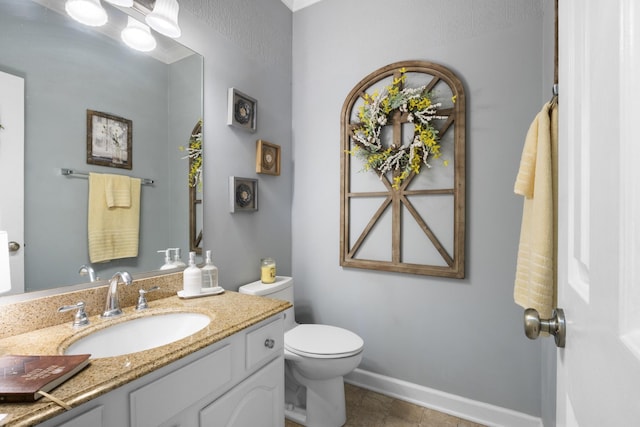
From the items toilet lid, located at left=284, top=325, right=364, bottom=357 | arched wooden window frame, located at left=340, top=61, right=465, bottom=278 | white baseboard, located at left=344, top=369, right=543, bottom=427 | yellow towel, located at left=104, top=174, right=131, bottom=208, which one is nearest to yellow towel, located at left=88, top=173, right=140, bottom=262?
yellow towel, located at left=104, top=174, right=131, bottom=208

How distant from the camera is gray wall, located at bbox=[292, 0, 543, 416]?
5.39 ft

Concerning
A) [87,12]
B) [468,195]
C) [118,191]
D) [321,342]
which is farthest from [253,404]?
[87,12]

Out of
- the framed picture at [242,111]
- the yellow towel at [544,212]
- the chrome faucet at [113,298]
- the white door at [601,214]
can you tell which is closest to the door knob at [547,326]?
the white door at [601,214]

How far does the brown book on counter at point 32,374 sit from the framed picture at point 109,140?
723 mm

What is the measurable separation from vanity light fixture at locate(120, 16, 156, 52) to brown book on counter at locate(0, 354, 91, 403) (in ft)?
4.10

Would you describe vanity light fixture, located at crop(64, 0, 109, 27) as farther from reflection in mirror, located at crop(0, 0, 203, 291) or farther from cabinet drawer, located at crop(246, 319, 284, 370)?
cabinet drawer, located at crop(246, 319, 284, 370)

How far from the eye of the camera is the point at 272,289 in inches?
71.9

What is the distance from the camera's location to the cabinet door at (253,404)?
98 centimetres

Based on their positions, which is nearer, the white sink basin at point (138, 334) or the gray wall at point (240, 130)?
the white sink basin at point (138, 334)

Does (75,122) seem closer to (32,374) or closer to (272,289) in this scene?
(32,374)

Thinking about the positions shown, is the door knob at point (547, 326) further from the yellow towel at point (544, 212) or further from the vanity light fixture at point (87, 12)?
the vanity light fixture at point (87, 12)

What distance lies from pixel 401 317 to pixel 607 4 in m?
1.85

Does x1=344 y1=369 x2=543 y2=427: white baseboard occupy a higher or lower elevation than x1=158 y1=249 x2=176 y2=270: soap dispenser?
lower

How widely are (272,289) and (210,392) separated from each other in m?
0.88
